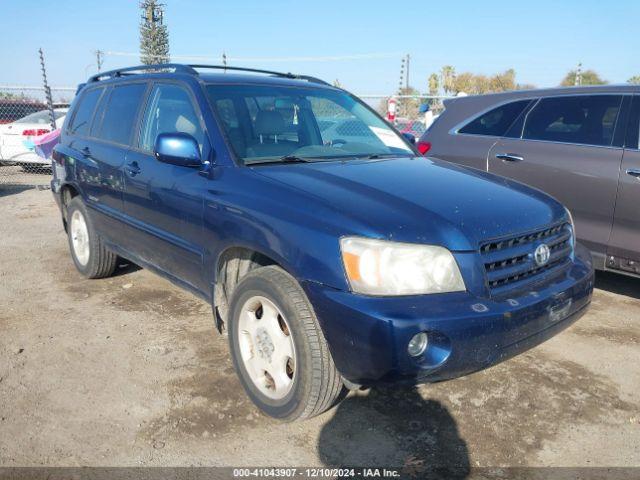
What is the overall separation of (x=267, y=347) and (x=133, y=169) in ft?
5.84

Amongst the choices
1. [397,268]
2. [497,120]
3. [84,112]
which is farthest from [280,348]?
[497,120]

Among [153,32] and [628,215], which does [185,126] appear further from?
[153,32]

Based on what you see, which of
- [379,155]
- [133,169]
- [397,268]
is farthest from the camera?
[133,169]

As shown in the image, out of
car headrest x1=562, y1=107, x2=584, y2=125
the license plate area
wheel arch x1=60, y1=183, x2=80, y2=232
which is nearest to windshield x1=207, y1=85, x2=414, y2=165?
the license plate area

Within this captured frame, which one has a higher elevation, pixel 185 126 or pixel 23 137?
pixel 185 126

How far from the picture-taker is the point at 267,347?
277 centimetres

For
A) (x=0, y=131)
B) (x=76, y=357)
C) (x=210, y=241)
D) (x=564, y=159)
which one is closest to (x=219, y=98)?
(x=210, y=241)

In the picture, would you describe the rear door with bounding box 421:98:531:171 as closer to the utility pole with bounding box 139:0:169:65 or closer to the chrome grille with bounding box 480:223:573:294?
the chrome grille with bounding box 480:223:573:294

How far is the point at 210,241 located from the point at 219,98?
0.93 metres

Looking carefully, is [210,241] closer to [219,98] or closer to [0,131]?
[219,98]

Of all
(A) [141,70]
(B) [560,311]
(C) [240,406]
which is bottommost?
(C) [240,406]

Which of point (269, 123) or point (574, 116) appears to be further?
point (574, 116)

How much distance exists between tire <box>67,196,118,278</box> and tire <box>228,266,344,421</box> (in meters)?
2.31

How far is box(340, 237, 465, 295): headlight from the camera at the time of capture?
7.54ft
